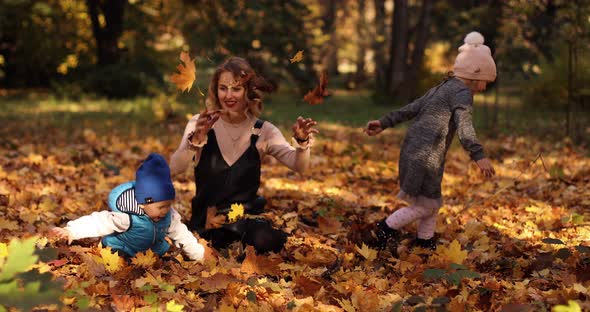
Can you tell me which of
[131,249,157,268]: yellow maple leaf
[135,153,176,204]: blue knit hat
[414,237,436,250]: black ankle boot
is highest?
[135,153,176,204]: blue knit hat

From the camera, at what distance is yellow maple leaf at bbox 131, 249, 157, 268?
3.65 metres

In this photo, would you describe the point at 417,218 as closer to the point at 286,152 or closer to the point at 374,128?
the point at 374,128

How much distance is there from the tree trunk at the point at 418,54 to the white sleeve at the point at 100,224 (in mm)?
12325

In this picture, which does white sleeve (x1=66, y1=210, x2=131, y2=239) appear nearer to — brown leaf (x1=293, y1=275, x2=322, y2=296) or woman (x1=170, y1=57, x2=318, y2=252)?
woman (x1=170, y1=57, x2=318, y2=252)

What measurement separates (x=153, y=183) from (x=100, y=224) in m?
0.38

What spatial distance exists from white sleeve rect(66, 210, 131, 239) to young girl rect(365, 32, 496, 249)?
1.72m

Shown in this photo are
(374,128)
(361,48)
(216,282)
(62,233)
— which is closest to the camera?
(216,282)

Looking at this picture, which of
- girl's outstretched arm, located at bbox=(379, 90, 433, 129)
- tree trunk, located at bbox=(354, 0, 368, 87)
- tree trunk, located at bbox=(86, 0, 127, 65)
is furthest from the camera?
tree trunk, located at bbox=(354, 0, 368, 87)

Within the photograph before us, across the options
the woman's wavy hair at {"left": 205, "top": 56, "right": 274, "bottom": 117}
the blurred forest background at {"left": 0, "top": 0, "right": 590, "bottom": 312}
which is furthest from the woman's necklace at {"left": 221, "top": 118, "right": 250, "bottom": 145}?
the blurred forest background at {"left": 0, "top": 0, "right": 590, "bottom": 312}

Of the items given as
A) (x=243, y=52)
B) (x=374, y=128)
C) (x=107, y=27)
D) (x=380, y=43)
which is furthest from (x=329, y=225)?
(x=380, y=43)

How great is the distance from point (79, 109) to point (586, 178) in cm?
996

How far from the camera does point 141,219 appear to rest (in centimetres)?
372

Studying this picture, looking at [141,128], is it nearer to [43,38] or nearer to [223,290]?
[223,290]

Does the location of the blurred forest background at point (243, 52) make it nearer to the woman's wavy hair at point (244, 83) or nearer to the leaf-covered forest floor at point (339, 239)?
the leaf-covered forest floor at point (339, 239)
